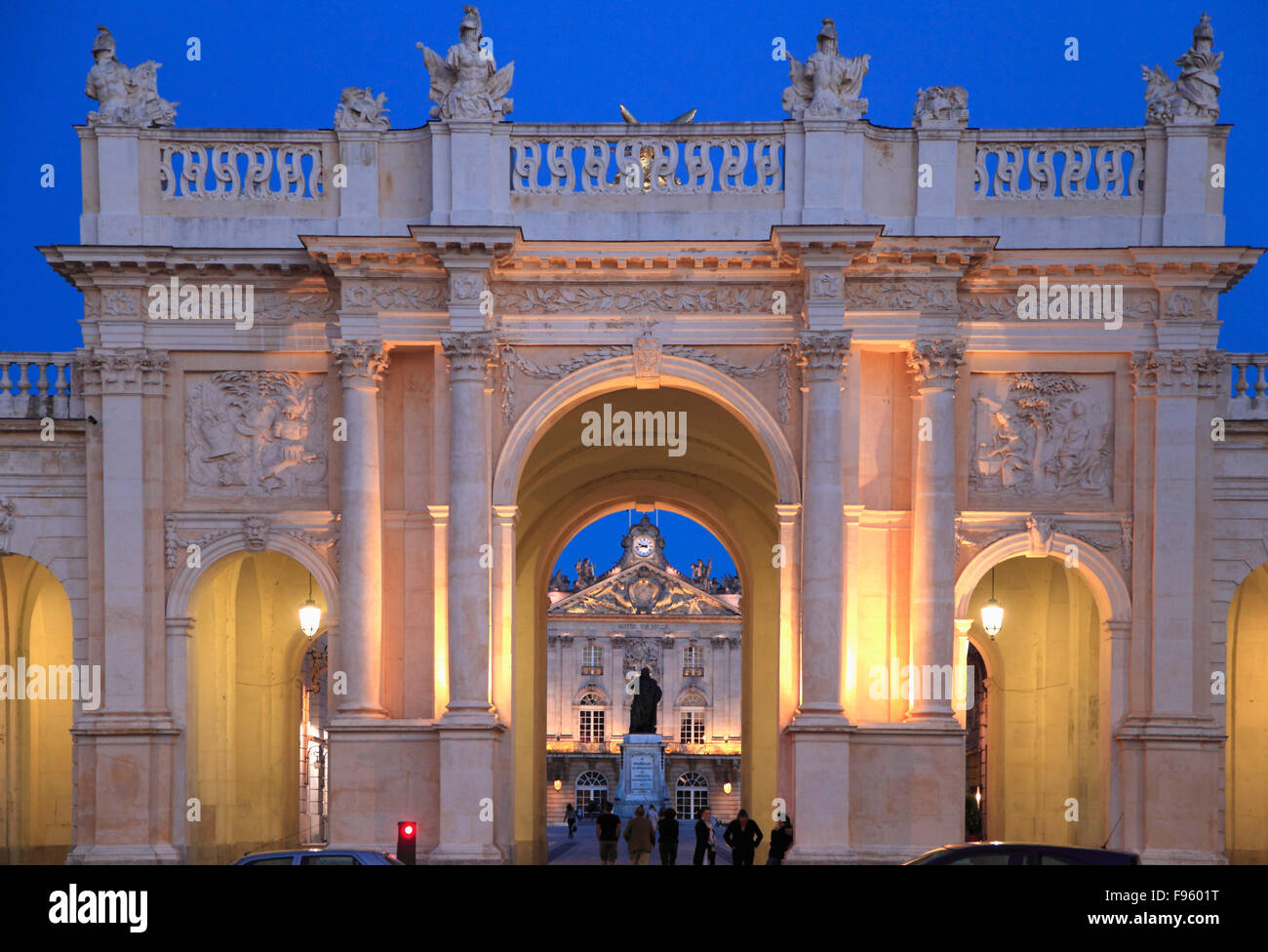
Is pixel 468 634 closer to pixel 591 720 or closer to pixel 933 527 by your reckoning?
pixel 933 527

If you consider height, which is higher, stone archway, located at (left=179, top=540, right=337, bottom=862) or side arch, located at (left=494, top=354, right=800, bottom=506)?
side arch, located at (left=494, top=354, right=800, bottom=506)

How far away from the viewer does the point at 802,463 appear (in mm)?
27391

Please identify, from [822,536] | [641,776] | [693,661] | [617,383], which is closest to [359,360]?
[617,383]

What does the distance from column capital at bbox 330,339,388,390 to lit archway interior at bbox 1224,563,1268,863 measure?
15.6m

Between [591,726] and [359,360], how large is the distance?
74714mm

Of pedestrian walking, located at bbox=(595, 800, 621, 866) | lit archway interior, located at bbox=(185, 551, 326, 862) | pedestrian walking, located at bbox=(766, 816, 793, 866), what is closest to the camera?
pedestrian walking, located at bbox=(766, 816, 793, 866)

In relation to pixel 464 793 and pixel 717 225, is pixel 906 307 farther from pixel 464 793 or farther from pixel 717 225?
pixel 464 793

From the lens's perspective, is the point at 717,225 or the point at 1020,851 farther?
the point at 717,225

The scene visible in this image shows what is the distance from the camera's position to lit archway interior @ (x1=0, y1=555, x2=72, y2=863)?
3161 cm

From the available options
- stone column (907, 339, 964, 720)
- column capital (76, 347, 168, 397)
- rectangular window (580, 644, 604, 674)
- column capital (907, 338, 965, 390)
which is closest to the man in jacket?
stone column (907, 339, 964, 720)

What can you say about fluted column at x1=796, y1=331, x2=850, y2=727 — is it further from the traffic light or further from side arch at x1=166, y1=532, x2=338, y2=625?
side arch at x1=166, y1=532, x2=338, y2=625

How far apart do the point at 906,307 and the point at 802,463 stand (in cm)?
294
